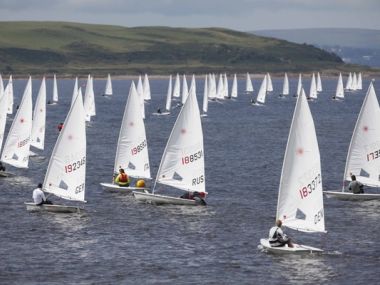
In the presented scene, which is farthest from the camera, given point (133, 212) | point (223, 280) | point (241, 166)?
point (241, 166)

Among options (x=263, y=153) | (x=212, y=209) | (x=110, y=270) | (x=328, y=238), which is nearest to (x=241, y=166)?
(x=263, y=153)

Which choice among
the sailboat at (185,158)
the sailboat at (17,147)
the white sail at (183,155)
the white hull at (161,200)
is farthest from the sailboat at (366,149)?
the sailboat at (17,147)

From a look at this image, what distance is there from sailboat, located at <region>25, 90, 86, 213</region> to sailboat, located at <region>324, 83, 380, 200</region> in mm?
17100

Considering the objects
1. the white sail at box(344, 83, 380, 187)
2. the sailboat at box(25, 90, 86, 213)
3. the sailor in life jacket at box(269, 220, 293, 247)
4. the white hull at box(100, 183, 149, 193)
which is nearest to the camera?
the sailor in life jacket at box(269, 220, 293, 247)

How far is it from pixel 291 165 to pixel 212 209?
14.3 meters

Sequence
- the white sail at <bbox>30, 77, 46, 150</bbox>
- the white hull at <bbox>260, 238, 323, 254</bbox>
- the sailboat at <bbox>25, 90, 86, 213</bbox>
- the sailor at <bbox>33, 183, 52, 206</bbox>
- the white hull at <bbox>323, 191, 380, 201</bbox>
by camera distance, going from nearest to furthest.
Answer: the white hull at <bbox>260, 238, 323, 254</bbox>
the sailor at <bbox>33, 183, 52, 206</bbox>
the sailboat at <bbox>25, 90, 86, 213</bbox>
the white hull at <bbox>323, 191, 380, 201</bbox>
the white sail at <bbox>30, 77, 46, 150</bbox>

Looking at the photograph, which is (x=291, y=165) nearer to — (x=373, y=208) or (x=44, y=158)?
(x=373, y=208)

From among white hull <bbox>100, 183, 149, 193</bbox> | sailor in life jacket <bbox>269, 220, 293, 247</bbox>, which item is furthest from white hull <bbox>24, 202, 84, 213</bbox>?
sailor in life jacket <bbox>269, 220, 293, 247</bbox>

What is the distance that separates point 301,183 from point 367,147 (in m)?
18.9

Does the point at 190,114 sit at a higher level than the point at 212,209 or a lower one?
higher

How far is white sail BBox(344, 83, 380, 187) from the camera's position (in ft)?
236

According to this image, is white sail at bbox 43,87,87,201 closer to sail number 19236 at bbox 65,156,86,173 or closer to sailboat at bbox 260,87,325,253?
sail number 19236 at bbox 65,156,86,173

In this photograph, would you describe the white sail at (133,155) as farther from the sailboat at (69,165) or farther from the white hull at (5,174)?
the white hull at (5,174)

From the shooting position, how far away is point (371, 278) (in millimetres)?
49281
